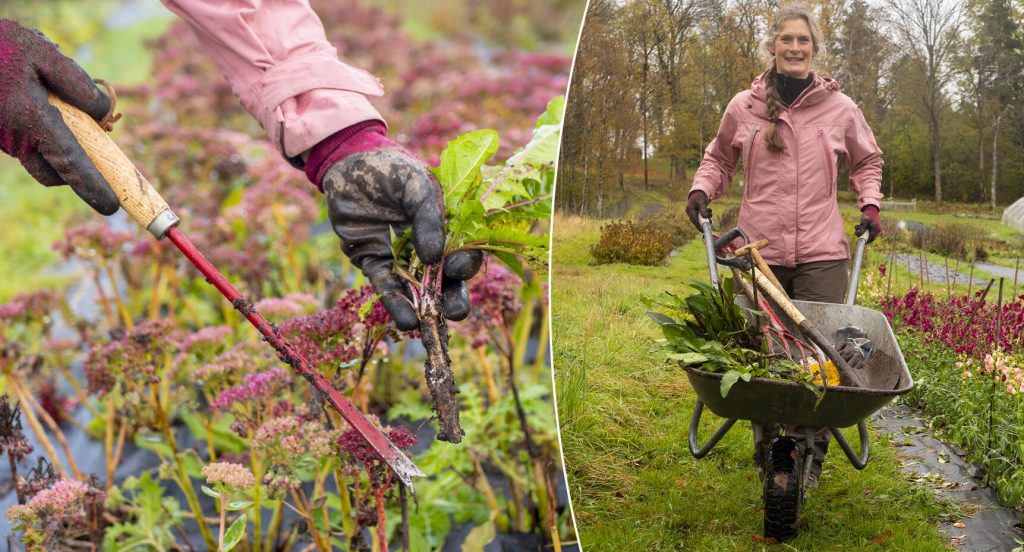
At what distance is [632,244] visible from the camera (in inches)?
62.2

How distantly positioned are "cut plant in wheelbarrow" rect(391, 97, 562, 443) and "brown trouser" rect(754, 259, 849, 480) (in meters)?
0.65

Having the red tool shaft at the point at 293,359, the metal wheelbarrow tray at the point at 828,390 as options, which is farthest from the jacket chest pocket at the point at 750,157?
the red tool shaft at the point at 293,359

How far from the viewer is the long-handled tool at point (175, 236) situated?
180 cm

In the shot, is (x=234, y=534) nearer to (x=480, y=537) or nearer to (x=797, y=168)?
(x=480, y=537)

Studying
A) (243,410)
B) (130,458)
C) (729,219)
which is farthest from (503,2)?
(729,219)

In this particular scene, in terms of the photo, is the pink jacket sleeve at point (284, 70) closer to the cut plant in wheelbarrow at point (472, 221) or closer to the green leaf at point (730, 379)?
the cut plant in wheelbarrow at point (472, 221)

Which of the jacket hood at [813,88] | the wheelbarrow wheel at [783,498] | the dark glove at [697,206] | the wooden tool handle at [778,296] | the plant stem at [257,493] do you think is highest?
the jacket hood at [813,88]

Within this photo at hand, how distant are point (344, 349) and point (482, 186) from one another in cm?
52

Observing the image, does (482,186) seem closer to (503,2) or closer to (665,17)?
(665,17)

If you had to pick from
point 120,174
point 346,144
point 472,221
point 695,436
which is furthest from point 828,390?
point 120,174

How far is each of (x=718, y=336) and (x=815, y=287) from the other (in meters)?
0.18

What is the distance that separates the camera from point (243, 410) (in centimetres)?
251

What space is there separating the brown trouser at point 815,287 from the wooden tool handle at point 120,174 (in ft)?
3.98

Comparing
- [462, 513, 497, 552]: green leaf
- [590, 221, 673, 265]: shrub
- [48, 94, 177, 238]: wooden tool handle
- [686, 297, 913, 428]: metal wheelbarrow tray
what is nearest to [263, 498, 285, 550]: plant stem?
[462, 513, 497, 552]: green leaf
